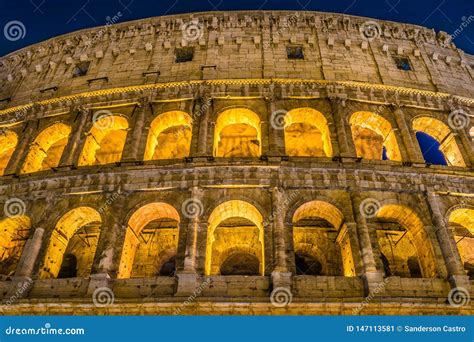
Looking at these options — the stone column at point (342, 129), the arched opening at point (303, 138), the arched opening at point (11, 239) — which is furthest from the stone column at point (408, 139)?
the arched opening at point (11, 239)

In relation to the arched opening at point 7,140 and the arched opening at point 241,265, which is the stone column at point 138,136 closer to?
the arched opening at point 241,265

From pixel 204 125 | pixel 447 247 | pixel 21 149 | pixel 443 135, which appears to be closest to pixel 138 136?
pixel 204 125

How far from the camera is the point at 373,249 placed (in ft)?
34.3

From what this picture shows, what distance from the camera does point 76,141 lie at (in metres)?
13.7

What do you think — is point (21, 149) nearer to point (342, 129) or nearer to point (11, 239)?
point (11, 239)

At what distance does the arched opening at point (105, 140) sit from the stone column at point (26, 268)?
3.13 meters

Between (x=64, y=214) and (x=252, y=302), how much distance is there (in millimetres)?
6371

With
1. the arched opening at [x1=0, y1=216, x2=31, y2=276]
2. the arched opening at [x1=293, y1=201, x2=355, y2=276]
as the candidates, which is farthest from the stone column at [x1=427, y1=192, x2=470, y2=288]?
the arched opening at [x1=0, y1=216, x2=31, y2=276]

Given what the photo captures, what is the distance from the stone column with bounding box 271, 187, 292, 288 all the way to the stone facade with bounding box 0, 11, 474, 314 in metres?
0.04

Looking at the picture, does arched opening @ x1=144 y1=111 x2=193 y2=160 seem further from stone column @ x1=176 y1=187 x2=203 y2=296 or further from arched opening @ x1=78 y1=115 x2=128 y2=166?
stone column @ x1=176 y1=187 x2=203 y2=296

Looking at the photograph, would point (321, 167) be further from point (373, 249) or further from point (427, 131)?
point (427, 131)

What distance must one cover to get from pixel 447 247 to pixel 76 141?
491 inches

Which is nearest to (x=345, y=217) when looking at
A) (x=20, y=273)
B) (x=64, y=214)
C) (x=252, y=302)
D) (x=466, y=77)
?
(x=252, y=302)

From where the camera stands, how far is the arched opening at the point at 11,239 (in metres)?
12.2
